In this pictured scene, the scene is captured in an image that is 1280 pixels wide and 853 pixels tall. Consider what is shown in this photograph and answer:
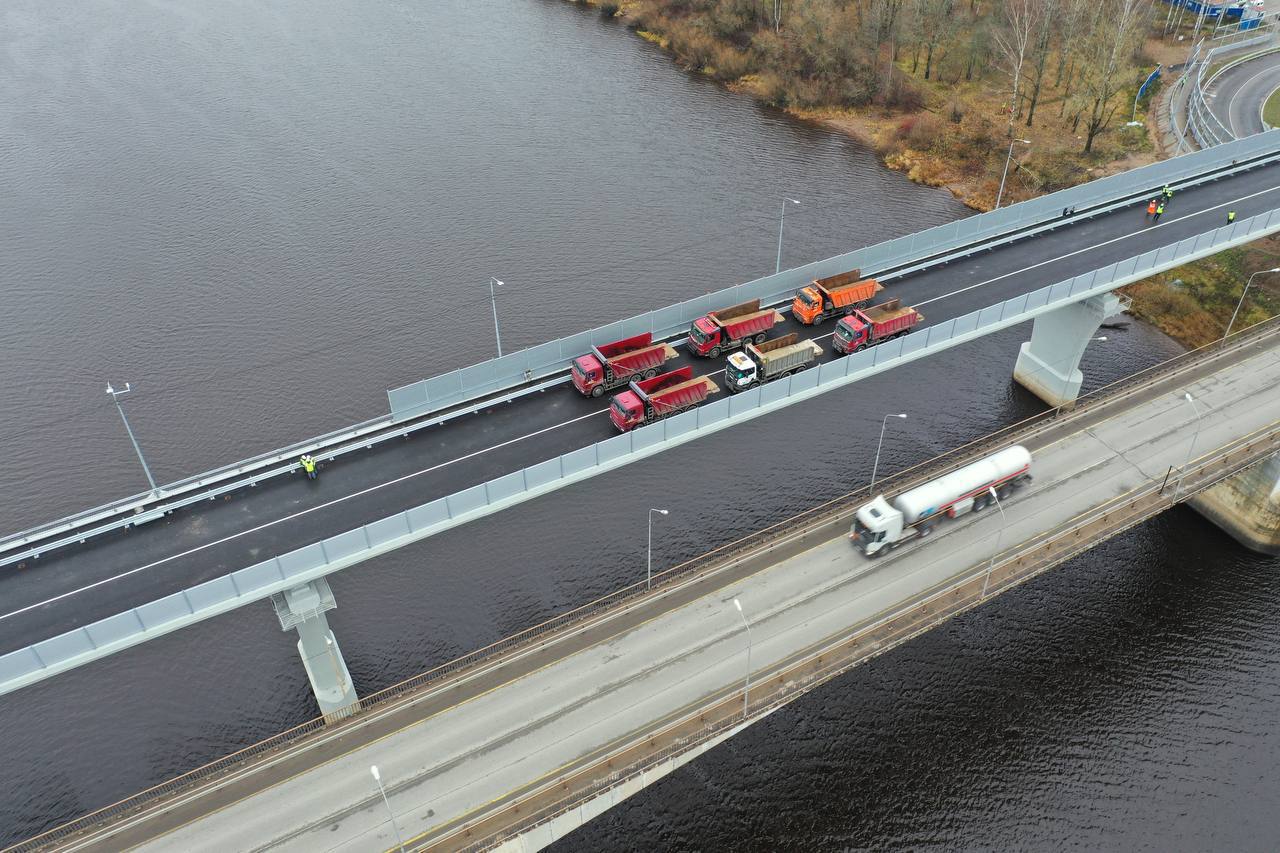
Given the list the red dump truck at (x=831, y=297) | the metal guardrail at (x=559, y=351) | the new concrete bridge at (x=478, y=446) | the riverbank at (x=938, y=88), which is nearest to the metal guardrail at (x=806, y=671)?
the new concrete bridge at (x=478, y=446)

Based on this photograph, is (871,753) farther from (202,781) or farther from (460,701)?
(202,781)

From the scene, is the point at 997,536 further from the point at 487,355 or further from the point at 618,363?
the point at 487,355

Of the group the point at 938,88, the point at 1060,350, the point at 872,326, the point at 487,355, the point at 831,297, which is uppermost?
the point at 831,297

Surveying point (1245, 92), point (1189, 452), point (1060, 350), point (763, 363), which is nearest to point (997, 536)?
point (1189, 452)

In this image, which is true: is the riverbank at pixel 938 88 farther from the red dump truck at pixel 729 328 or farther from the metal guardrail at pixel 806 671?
the metal guardrail at pixel 806 671

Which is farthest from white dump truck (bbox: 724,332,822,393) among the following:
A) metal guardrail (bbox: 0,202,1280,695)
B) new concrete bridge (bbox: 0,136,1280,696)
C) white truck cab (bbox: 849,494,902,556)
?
white truck cab (bbox: 849,494,902,556)

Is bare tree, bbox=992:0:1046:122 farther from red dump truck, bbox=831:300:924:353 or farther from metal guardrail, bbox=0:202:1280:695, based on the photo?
red dump truck, bbox=831:300:924:353
